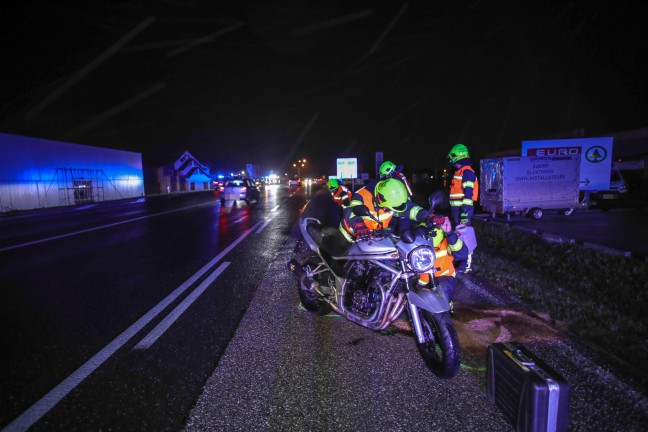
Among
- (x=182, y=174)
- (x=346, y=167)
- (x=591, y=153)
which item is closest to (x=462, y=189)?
(x=591, y=153)

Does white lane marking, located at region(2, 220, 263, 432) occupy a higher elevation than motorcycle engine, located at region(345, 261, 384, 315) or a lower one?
lower

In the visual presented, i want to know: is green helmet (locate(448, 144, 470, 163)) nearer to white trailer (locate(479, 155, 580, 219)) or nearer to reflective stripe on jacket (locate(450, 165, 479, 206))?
reflective stripe on jacket (locate(450, 165, 479, 206))

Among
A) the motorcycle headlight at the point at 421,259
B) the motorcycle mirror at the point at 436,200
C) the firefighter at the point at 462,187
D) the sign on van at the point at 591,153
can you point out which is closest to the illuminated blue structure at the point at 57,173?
the firefighter at the point at 462,187

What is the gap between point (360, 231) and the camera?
13.1ft

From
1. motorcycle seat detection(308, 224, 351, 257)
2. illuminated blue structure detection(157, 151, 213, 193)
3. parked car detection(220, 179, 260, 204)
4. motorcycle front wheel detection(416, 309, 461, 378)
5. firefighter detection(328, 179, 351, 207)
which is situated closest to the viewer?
motorcycle front wheel detection(416, 309, 461, 378)

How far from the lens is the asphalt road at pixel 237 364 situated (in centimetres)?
283

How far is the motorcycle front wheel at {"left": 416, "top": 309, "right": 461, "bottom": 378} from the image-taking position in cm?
320

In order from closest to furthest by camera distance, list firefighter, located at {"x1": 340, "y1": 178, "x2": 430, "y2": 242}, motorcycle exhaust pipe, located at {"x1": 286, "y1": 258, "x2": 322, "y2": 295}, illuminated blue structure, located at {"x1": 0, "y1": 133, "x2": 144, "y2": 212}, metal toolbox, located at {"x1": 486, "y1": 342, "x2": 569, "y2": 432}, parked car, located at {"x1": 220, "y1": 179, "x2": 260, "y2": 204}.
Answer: metal toolbox, located at {"x1": 486, "y1": 342, "x2": 569, "y2": 432} → firefighter, located at {"x1": 340, "y1": 178, "x2": 430, "y2": 242} → motorcycle exhaust pipe, located at {"x1": 286, "y1": 258, "x2": 322, "y2": 295} → illuminated blue structure, located at {"x1": 0, "y1": 133, "x2": 144, "y2": 212} → parked car, located at {"x1": 220, "y1": 179, "x2": 260, "y2": 204}

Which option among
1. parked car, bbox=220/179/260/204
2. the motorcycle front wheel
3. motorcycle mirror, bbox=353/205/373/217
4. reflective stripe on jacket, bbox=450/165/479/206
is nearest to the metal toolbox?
the motorcycle front wheel

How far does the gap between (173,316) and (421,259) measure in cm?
329

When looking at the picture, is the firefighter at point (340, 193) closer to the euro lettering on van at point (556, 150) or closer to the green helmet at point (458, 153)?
the green helmet at point (458, 153)

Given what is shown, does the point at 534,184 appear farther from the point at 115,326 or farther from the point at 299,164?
the point at 299,164

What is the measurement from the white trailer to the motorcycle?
1340cm

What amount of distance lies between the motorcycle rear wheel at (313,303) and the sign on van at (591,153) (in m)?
18.4
